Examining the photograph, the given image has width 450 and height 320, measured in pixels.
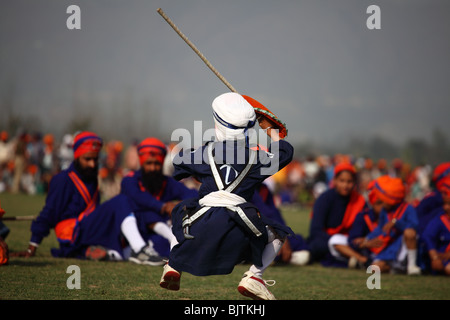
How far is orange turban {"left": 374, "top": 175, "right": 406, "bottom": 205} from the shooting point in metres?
8.09

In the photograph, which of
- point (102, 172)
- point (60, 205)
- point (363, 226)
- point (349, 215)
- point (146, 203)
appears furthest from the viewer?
point (102, 172)

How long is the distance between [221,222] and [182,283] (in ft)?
7.26

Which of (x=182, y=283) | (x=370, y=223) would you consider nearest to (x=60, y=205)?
(x=182, y=283)

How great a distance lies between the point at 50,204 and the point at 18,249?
102 cm

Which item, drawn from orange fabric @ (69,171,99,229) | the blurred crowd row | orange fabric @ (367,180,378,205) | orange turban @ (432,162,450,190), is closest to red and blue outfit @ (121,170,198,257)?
orange fabric @ (69,171,99,229)

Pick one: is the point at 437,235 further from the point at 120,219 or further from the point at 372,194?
the point at 120,219

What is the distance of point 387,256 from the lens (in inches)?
319

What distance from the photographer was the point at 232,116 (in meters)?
4.39

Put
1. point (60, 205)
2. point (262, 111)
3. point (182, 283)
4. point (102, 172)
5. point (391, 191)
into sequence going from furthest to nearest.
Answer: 1. point (102, 172)
2. point (391, 191)
3. point (60, 205)
4. point (182, 283)
5. point (262, 111)

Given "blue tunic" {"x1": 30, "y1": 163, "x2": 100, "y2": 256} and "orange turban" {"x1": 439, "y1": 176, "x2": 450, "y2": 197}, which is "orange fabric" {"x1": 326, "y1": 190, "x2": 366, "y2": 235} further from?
"blue tunic" {"x1": 30, "y1": 163, "x2": 100, "y2": 256}

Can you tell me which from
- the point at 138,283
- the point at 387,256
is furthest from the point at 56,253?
the point at 387,256

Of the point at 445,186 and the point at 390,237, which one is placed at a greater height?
the point at 445,186

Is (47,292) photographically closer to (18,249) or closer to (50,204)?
(50,204)

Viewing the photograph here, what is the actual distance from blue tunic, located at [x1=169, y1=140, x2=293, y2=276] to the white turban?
73 millimetres
